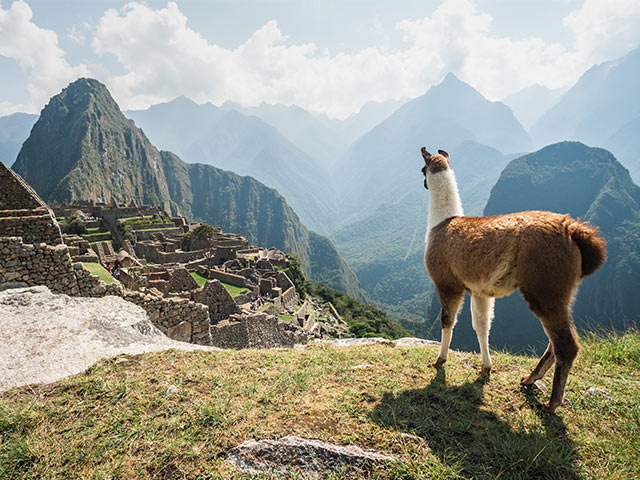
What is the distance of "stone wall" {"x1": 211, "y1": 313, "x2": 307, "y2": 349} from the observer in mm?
12828

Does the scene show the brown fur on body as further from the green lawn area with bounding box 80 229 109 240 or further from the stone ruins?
the green lawn area with bounding box 80 229 109 240

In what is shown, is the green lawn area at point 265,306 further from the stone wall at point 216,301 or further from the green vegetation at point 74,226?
the green vegetation at point 74,226

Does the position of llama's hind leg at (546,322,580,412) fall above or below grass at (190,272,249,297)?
above

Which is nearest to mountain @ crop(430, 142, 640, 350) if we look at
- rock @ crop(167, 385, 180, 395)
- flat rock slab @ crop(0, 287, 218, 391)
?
flat rock slab @ crop(0, 287, 218, 391)

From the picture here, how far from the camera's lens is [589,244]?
10.00 feet

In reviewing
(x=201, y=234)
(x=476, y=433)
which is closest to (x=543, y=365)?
(x=476, y=433)

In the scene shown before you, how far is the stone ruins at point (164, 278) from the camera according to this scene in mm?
6730

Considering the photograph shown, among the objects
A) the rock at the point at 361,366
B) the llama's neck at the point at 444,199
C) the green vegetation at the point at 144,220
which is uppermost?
the llama's neck at the point at 444,199

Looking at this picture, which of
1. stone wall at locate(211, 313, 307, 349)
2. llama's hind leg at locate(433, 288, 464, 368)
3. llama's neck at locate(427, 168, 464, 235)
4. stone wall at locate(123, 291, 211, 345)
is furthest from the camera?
stone wall at locate(211, 313, 307, 349)

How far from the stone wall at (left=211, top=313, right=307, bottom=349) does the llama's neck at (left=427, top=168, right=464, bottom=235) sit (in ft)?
33.1

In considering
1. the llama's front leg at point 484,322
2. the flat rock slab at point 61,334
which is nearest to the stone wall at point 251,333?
the flat rock slab at point 61,334

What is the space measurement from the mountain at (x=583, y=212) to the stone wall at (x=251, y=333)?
45.8 m

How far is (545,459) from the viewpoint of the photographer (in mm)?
2537

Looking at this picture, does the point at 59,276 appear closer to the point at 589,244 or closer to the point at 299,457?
the point at 299,457
